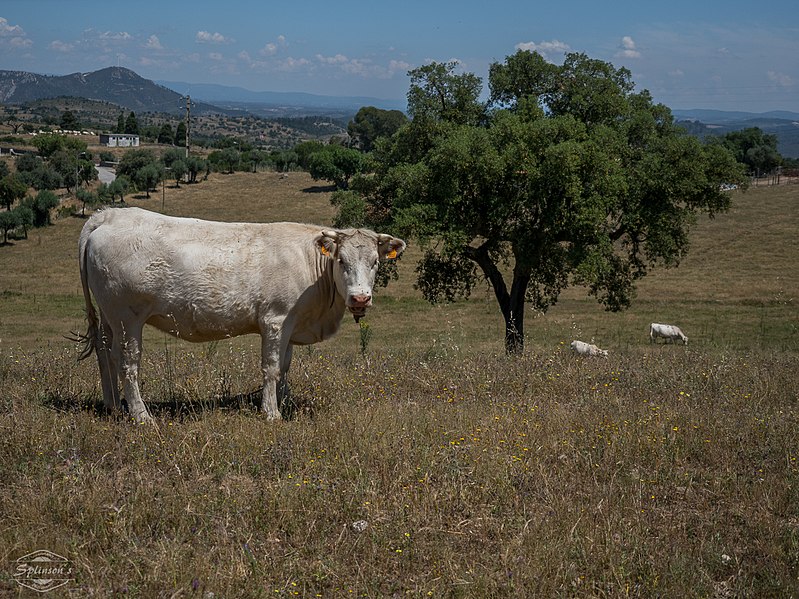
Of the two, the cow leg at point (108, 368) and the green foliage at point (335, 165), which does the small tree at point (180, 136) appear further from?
the cow leg at point (108, 368)

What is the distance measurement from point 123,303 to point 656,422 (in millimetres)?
5926

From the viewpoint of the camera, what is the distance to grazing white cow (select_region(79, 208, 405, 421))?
8.34 meters

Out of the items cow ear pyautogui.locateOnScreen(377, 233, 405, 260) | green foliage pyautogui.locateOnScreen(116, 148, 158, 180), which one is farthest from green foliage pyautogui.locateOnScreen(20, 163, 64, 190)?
cow ear pyautogui.locateOnScreen(377, 233, 405, 260)

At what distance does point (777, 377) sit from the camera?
10.6 m

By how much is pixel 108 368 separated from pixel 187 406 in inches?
38.7

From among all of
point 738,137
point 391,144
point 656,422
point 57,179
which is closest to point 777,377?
point 656,422

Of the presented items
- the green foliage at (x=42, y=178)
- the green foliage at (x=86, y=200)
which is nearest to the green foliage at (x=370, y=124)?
the green foliage at (x=42, y=178)

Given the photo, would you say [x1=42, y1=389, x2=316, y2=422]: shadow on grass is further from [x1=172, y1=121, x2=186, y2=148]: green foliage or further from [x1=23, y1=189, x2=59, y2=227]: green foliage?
[x1=172, y1=121, x2=186, y2=148]: green foliage

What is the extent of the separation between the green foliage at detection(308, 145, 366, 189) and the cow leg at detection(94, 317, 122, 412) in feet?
281

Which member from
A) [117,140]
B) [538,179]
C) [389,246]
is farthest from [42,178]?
[389,246]

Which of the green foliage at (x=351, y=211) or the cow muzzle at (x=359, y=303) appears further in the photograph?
the green foliage at (x=351, y=211)

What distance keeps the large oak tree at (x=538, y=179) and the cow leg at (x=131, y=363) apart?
35.6 ft

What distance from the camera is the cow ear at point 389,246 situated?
9121 millimetres

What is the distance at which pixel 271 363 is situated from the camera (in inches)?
342
